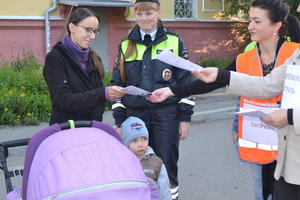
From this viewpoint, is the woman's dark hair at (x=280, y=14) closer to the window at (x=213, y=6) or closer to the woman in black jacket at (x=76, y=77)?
the woman in black jacket at (x=76, y=77)

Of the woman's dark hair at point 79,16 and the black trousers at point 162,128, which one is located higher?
the woman's dark hair at point 79,16

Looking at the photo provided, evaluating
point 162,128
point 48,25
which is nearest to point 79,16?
point 162,128

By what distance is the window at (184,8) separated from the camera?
48.4 ft

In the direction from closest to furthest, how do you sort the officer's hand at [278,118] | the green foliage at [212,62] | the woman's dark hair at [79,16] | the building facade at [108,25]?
the officer's hand at [278,118] → the woman's dark hair at [79,16] → the building facade at [108,25] → the green foliage at [212,62]

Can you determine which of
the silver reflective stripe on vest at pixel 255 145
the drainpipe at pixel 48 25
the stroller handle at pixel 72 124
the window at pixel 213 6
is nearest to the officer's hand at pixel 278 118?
the silver reflective stripe on vest at pixel 255 145

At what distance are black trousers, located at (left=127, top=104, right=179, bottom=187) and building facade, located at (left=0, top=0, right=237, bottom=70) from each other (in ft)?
26.1

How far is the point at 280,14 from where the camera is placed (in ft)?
10.5

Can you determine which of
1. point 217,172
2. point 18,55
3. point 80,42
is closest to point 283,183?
point 80,42

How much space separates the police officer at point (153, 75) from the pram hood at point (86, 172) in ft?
4.83

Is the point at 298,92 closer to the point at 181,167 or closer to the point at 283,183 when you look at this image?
the point at 283,183

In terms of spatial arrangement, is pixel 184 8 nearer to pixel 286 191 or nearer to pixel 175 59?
pixel 175 59

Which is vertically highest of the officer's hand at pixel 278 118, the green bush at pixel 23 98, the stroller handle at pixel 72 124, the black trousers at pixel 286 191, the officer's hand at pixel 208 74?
the officer's hand at pixel 208 74

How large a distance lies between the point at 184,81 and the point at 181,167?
2.55 meters

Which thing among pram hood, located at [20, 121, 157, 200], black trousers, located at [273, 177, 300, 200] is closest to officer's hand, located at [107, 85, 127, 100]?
pram hood, located at [20, 121, 157, 200]
